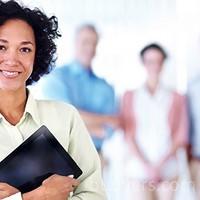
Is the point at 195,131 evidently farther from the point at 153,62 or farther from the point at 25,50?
the point at 25,50

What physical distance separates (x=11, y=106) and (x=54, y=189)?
0.25 meters

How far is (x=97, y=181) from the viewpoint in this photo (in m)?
1.21

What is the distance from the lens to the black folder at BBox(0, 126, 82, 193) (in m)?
1.13

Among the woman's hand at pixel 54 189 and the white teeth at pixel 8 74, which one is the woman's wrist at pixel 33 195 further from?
the white teeth at pixel 8 74

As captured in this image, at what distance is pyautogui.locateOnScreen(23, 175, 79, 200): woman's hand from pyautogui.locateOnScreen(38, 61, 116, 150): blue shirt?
0.35 m

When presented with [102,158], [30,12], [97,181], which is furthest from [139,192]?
[30,12]

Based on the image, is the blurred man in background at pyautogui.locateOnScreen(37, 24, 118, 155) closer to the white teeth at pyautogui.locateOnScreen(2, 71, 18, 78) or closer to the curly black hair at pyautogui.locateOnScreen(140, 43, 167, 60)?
the curly black hair at pyautogui.locateOnScreen(140, 43, 167, 60)

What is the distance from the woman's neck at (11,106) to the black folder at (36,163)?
7 centimetres

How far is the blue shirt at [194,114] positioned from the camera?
1553 mm


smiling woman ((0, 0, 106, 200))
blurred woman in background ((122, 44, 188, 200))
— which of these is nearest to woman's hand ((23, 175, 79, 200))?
smiling woman ((0, 0, 106, 200))

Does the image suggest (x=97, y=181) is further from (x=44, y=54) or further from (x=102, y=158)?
(x=44, y=54)

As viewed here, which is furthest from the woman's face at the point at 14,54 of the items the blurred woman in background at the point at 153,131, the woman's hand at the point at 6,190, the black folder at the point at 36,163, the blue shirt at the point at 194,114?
the blue shirt at the point at 194,114

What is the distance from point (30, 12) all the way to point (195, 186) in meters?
0.82

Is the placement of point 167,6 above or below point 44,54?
above
